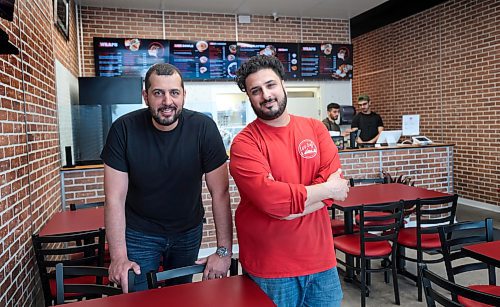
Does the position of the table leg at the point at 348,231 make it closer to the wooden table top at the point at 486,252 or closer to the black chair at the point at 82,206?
the wooden table top at the point at 486,252

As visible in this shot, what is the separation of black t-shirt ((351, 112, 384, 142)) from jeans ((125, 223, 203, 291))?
5.38 meters

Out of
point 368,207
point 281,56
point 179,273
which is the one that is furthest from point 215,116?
point 179,273

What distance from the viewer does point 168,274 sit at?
185cm

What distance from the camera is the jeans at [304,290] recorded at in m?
1.69

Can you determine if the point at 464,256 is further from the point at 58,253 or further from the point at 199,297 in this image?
the point at 58,253

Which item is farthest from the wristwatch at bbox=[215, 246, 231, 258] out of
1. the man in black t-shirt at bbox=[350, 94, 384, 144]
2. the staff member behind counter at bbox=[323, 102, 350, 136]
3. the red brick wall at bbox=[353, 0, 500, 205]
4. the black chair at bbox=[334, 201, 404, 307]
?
the red brick wall at bbox=[353, 0, 500, 205]

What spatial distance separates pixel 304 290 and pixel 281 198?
0.43 m

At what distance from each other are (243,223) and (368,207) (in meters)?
1.64

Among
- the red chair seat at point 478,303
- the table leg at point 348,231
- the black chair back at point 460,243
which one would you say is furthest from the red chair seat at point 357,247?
the red chair seat at point 478,303

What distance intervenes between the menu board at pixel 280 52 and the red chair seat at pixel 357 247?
368 cm

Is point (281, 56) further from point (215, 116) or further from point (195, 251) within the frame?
point (195, 251)

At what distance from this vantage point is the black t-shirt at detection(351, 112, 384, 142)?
22.7ft

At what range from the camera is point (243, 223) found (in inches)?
70.3

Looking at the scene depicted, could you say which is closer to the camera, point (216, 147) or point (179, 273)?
point (179, 273)
